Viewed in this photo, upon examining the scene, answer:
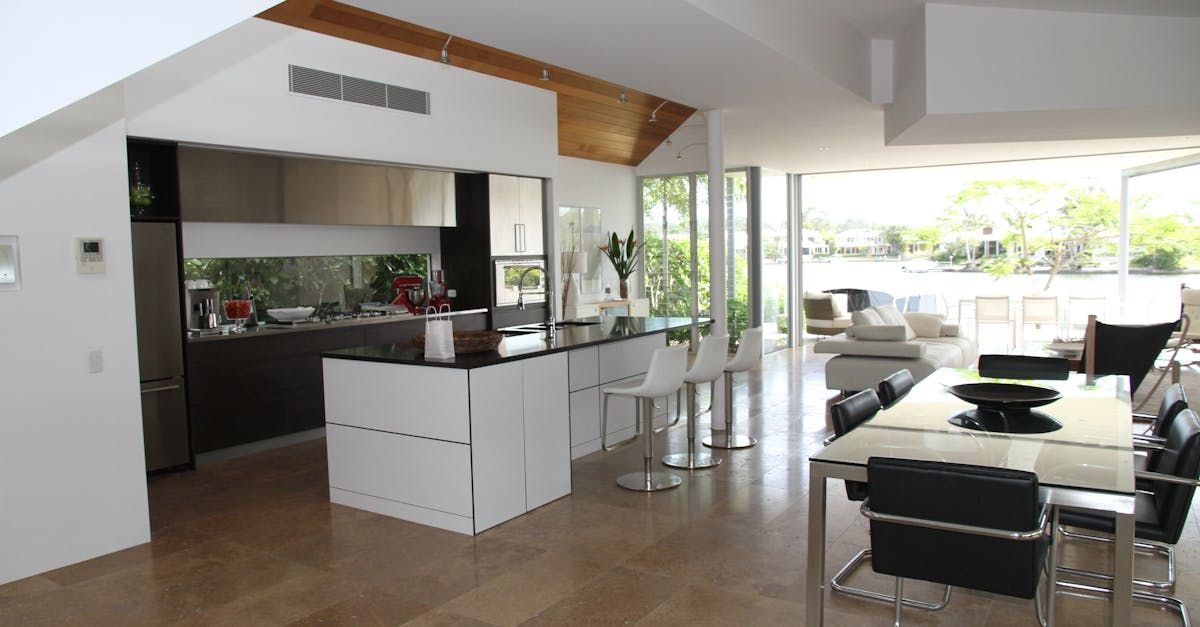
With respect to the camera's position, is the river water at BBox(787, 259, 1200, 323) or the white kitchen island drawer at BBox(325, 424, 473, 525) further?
the river water at BBox(787, 259, 1200, 323)

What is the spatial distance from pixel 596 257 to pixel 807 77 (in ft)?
16.9

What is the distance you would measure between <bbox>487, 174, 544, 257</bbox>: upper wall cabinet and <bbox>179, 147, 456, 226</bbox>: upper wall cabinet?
0.40 m

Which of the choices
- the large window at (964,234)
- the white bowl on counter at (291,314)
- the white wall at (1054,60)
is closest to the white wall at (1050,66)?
the white wall at (1054,60)

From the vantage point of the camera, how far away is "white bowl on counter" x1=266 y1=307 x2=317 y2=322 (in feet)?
20.9

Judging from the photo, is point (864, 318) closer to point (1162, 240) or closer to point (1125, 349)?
point (1125, 349)

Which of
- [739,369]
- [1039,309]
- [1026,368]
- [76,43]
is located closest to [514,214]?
[739,369]

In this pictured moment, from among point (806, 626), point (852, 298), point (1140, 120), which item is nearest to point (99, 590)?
point (806, 626)

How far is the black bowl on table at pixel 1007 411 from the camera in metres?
3.12

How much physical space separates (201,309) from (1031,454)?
528 centimetres

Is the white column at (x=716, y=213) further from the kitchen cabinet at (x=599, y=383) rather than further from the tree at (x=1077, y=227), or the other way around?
the tree at (x=1077, y=227)

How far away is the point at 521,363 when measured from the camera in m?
4.48

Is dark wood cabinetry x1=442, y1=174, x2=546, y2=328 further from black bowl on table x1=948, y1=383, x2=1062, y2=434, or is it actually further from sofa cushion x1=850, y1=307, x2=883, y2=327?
black bowl on table x1=948, y1=383, x2=1062, y2=434

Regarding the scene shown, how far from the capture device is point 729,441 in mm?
5922

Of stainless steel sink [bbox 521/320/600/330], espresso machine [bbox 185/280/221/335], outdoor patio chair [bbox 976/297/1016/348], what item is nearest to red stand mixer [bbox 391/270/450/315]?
stainless steel sink [bbox 521/320/600/330]
